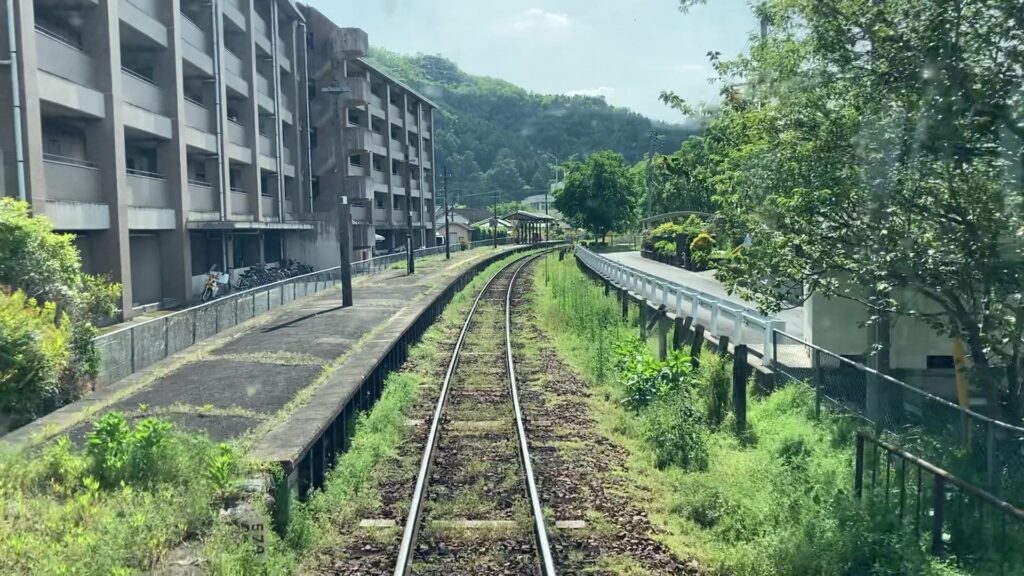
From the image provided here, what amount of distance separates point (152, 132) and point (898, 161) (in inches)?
997

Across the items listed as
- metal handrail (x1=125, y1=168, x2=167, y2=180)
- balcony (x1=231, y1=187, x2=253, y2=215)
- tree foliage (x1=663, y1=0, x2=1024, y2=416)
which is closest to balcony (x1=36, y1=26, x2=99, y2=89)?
metal handrail (x1=125, y1=168, x2=167, y2=180)

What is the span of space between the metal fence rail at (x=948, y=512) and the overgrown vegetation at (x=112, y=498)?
5996 millimetres

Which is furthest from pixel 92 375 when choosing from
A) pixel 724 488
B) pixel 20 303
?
pixel 724 488

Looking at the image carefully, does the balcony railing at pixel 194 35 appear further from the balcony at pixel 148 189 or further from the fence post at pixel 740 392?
the fence post at pixel 740 392

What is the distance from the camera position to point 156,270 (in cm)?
2998

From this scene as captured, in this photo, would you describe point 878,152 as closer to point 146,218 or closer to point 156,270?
point 146,218

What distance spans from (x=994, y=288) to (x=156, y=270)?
2831cm

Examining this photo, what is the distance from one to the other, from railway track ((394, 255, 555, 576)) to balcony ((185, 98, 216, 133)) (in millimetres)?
20095

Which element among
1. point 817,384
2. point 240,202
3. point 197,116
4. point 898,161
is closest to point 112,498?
point 898,161

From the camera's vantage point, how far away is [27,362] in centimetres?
1137

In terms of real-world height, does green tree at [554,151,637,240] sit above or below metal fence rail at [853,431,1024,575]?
above

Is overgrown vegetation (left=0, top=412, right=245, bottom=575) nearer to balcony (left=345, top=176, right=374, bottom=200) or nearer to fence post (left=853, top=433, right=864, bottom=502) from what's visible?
fence post (left=853, top=433, right=864, bottom=502)

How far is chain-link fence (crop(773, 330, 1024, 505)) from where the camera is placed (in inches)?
287

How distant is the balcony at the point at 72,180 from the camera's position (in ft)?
72.2
